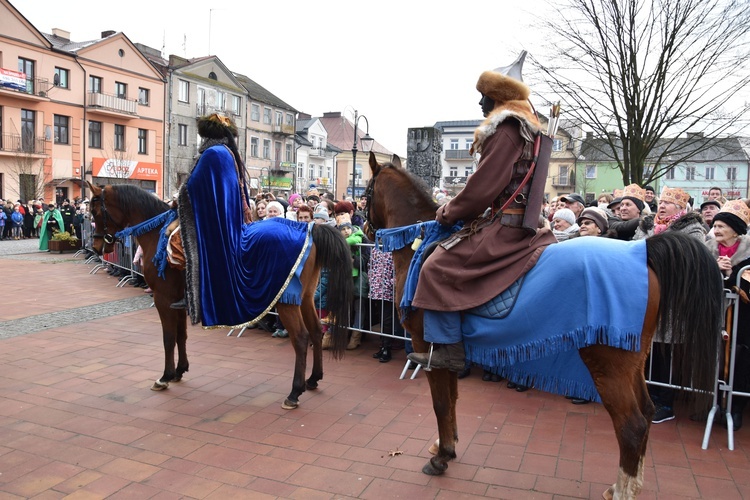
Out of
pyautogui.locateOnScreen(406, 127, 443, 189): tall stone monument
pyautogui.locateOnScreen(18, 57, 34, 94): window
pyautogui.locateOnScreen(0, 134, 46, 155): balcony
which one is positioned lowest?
pyautogui.locateOnScreen(406, 127, 443, 189): tall stone monument

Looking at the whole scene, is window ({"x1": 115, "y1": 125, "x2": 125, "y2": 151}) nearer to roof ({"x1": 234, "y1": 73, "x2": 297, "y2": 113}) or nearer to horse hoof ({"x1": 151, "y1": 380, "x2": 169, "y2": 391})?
roof ({"x1": 234, "y1": 73, "x2": 297, "y2": 113})

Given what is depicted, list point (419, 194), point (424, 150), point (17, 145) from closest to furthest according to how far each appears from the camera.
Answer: point (419, 194) < point (424, 150) < point (17, 145)

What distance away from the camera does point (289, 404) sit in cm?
494

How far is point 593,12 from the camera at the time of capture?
12.1 metres

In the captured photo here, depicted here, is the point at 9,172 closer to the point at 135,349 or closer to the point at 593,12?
the point at 135,349

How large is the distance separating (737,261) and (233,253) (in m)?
4.51

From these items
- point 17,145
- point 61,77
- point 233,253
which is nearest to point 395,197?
point 233,253

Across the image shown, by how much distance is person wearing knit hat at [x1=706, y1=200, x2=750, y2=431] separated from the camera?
174 inches

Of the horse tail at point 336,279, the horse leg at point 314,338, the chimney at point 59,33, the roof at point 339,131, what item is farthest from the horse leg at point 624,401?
the roof at point 339,131

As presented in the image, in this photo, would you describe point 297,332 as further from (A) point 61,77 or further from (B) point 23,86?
(A) point 61,77

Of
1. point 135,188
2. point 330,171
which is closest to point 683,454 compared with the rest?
point 135,188

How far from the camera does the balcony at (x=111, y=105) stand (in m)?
32.8

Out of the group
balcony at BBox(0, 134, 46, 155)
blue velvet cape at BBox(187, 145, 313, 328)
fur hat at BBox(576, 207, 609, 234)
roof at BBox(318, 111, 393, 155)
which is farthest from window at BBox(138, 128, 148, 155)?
fur hat at BBox(576, 207, 609, 234)

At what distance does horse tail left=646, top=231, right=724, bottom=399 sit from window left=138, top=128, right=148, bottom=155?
1518 inches
